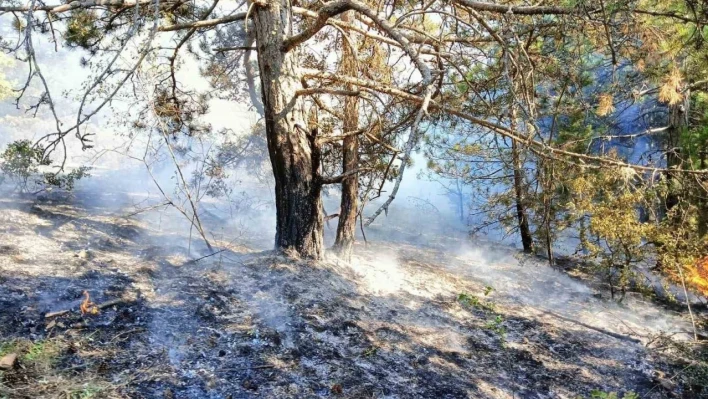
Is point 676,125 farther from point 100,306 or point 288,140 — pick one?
point 100,306

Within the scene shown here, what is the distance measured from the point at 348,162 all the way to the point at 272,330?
3335mm

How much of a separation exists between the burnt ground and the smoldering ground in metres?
0.02

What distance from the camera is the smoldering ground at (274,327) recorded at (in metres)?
3.12

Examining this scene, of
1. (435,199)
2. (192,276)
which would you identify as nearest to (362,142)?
(192,276)

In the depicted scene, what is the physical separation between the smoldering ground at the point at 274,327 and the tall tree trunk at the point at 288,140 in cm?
42

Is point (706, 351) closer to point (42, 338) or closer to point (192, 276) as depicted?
point (192, 276)

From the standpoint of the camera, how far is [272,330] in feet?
13.0

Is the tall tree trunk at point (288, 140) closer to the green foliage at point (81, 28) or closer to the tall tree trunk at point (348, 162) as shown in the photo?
the tall tree trunk at point (348, 162)

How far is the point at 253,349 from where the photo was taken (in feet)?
11.9

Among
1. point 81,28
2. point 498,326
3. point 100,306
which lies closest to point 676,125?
point 498,326

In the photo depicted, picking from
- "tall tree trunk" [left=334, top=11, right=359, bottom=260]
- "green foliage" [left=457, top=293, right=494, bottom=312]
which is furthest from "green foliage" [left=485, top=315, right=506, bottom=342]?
"tall tree trunk" [left=334, top=11, right=359, bottom=260]

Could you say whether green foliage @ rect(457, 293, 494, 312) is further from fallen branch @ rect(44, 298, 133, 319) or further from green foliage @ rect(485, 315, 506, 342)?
fallen branch @ rect(44, 298, 133, 319)

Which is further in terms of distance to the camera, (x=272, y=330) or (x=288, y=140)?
(x=288, y=140)

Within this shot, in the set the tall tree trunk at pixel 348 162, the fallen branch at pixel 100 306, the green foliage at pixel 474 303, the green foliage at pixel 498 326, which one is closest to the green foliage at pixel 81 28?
the tall tree trunk at pixel 348 162
